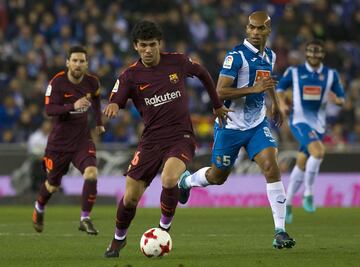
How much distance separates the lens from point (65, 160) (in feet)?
46.0

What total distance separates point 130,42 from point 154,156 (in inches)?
619

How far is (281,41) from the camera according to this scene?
2605cm

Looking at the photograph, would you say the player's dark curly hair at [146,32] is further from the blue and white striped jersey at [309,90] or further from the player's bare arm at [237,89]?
the blue and white striped jersey at [309,90]

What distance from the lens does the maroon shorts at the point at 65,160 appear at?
13758 mm

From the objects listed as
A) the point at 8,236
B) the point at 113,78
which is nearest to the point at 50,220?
the point at 8,236

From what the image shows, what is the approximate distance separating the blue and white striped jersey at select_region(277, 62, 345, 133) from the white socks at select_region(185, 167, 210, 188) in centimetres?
430

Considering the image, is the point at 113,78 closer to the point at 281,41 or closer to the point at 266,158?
the point at 281,41

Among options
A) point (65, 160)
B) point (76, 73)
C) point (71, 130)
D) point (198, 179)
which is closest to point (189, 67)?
point (198, 179)

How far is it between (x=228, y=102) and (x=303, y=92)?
5.52m

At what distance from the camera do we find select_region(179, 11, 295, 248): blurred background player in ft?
35.8

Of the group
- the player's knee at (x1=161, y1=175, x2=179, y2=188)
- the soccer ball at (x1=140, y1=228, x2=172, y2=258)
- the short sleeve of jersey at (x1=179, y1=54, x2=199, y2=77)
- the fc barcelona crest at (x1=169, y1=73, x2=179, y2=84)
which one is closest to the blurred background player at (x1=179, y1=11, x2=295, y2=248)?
the short sleeve of jersey at (x1=179, y1=54, x2=199, y2=77)

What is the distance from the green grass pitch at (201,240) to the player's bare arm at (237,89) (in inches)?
64.5

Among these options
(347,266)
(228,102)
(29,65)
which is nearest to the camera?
(347,266)

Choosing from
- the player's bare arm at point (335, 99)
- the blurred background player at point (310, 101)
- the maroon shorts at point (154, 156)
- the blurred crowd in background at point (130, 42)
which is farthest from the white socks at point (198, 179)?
the blurred crowd in background at point (130, 42)
